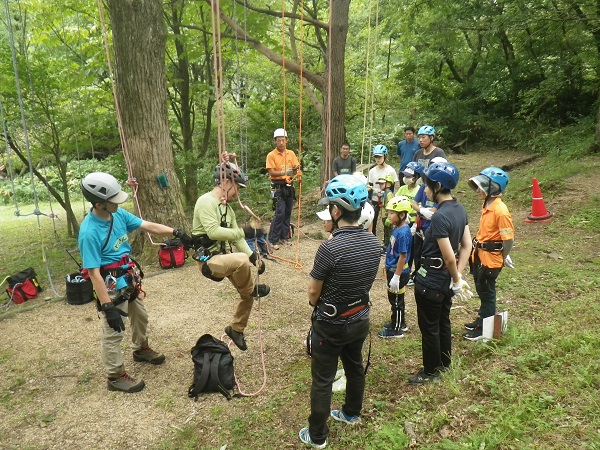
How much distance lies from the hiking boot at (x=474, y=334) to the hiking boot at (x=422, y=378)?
980 millimetres

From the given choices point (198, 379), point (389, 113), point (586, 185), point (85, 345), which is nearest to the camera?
point (198, 379)

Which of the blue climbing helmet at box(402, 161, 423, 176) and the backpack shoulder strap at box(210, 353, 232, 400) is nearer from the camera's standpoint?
the backpack shoulder strap at box(210, 353, 232, 400)

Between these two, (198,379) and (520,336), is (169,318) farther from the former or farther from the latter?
(520,336)

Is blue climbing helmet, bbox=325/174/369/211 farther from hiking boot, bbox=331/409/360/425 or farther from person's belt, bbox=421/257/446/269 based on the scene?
hiking boot, bbox=331/409/360/425

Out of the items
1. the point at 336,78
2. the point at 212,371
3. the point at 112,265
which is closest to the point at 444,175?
the point at 212,371

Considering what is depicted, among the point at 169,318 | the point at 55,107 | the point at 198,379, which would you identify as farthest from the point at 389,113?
the point at 198,379

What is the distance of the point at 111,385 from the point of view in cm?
403

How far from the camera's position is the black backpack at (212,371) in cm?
394

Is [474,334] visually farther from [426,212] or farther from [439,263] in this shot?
[439,263]

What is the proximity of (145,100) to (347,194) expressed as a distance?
5.57m

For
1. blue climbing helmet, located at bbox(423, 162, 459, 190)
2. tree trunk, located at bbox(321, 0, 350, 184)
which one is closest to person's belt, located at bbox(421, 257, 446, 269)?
blue climbing helmet, located at bbox(423, 162, 459, 190)

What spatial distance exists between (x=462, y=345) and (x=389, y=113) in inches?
667

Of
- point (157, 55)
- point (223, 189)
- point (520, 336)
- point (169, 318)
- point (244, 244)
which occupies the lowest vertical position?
point (169, 318)

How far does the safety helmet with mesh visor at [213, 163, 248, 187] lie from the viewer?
13.4ft
